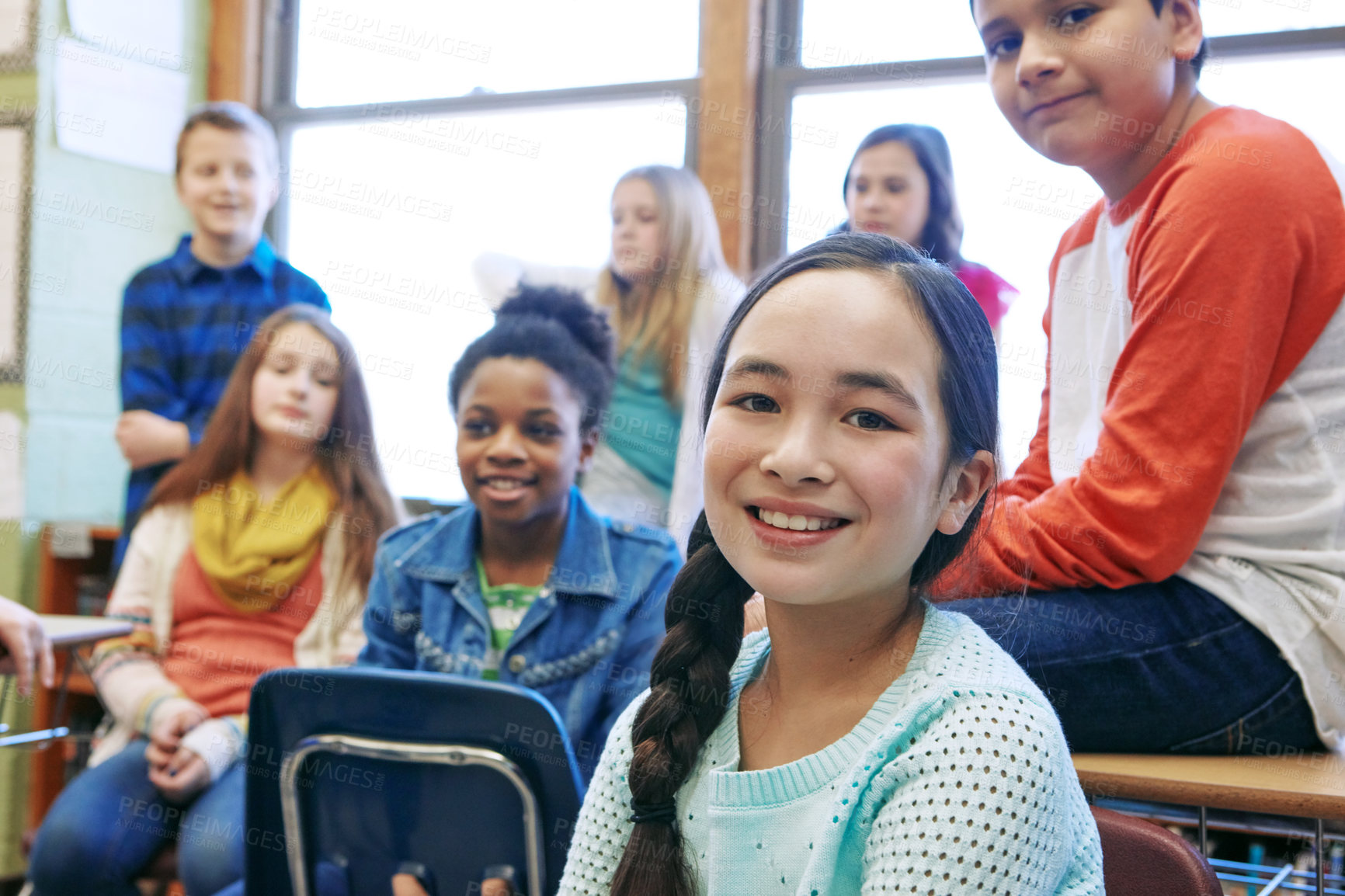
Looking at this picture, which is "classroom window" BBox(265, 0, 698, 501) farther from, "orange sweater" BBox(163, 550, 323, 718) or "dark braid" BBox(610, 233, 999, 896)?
"dark braid" BBox(610, 233, 999, 896)

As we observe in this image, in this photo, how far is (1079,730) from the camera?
1.11 meters

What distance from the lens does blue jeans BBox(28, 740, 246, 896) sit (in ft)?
6.00

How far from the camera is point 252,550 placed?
2270 mm

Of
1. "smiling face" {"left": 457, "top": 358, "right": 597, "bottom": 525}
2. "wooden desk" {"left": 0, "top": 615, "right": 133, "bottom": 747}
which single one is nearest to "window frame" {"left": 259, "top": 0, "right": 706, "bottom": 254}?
"smiling face" {"left": 457, "top": 358, "right": 597, "bottom": 525}

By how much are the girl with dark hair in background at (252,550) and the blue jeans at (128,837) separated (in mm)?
61

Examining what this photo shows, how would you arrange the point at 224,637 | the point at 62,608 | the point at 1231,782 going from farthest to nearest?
the point at 62,608
the point at 224,637
the point at 1231,782

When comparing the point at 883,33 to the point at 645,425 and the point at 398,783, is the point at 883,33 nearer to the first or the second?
the point at 645,425

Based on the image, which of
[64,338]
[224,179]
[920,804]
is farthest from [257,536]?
[920,804]

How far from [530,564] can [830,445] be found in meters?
1.09

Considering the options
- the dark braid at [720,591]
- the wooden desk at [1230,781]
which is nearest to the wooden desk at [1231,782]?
the wooden desk at [1230,781]

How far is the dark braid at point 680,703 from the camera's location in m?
0.82

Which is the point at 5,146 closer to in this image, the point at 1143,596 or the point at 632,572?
the point at 632,572

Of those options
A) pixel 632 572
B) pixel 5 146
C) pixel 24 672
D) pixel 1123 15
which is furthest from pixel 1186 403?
pixel 5 146

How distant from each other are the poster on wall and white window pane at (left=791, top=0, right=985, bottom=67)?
2145 mm
